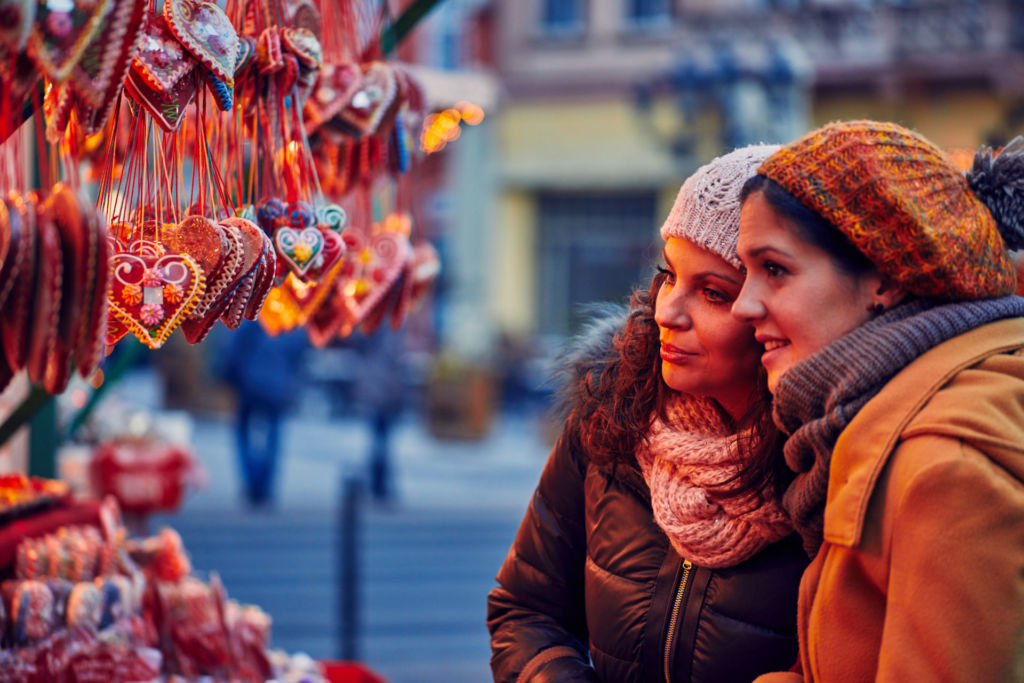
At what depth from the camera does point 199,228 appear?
1502 mm

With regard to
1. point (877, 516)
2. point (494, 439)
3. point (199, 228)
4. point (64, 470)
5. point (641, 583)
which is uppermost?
point (199, 228)

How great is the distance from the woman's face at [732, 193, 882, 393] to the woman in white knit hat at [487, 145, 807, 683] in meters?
0.17

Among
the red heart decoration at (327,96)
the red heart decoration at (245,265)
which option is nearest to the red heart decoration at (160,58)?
the red heart decoration at (245,265)

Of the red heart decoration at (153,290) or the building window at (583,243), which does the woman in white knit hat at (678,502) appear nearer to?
the red heart decoration at (153,290)

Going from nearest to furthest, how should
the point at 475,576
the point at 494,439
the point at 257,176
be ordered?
the point at 257,176 → the point at 475,576 → the point at 494,439

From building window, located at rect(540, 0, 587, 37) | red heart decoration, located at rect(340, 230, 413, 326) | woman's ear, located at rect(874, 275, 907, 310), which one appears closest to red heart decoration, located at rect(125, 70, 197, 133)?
red heart decoration, located at rect(340, 230, 413, 326)

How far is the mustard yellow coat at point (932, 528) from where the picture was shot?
1152 millimetres

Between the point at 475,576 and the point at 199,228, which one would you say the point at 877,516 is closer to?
the point at 199,228

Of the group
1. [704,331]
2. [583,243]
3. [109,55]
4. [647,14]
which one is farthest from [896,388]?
[647,14]

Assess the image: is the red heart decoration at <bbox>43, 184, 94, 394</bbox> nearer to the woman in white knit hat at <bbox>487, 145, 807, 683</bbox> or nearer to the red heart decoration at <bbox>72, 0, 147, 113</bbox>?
the red heart decoration at <bbox>72, 0, 147, 113</bbox>

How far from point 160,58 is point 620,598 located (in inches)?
41.0

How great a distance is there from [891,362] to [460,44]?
1788 centimetres

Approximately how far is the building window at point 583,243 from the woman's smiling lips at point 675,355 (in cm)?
1429

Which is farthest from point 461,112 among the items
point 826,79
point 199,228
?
point 826,79
